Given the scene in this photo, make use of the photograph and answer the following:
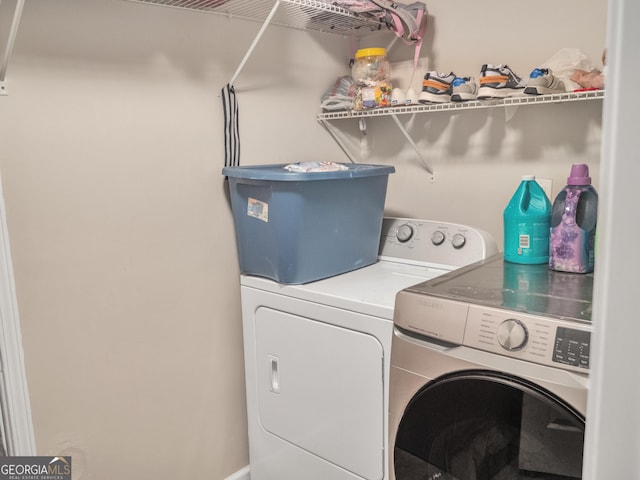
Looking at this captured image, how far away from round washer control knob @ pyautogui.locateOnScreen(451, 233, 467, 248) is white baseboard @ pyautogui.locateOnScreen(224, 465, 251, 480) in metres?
1.22

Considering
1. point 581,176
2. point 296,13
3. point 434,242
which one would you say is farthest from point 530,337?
point 296,13

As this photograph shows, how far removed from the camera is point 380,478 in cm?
171

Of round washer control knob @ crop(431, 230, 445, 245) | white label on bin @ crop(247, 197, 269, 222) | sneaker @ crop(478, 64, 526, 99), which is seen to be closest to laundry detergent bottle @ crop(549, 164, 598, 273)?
sneaker @ crop(478, 64, 526, 99)

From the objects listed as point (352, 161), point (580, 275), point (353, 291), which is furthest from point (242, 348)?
point (580, 275)

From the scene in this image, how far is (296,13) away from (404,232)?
917 mm

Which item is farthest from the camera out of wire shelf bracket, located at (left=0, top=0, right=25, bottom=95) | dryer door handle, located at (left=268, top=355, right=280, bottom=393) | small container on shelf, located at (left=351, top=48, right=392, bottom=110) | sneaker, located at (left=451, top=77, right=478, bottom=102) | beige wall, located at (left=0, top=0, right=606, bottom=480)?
small container on shelf, located at (left=351, top=48, right=392, bottom=110)

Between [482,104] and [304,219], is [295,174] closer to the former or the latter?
[304,219]

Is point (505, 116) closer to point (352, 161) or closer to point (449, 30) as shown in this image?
point (449, 30)

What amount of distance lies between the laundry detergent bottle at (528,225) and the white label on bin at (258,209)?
0.80m

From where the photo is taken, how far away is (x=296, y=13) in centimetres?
203

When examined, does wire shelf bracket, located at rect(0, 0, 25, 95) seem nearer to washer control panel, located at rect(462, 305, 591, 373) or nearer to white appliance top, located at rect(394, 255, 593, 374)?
white appliance top, located at rect(394, 255, 593, 374)

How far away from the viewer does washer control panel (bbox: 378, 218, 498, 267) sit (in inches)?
76.5

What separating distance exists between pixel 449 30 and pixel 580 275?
3.75ft

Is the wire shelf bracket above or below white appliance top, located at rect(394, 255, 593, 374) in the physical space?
above
